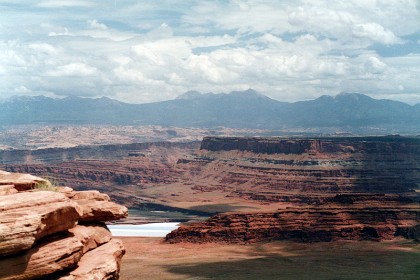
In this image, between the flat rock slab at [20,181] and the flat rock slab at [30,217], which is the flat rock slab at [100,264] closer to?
the flat rock slab at [30,217]

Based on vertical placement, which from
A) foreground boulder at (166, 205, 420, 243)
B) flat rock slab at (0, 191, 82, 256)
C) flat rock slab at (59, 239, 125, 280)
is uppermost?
flat rock slab at (0, 191, 82, 256)

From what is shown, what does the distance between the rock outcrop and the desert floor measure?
169 ft

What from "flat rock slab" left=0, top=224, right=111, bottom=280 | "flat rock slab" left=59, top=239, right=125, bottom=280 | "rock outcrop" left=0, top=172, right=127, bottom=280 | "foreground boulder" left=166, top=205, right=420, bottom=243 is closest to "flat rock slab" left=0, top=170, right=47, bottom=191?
"rock outcrop" left=0, top=172, right=127, bottom=280

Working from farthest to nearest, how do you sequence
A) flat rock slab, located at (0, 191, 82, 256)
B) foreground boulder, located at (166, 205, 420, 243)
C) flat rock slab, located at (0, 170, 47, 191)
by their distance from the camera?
1. foreground boulder, located at (166, 205, 420, 243)
2. flat rock slab, located at (0, 170, 47, 191)
3. flat rock slab, located at (0, 191, 82, 256)

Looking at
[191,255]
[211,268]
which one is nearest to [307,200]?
[191,255]

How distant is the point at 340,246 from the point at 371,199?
1894 centimetres

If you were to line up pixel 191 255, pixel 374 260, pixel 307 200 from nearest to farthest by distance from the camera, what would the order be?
pixel 374 260, pixel 191 255, pixel 307 200

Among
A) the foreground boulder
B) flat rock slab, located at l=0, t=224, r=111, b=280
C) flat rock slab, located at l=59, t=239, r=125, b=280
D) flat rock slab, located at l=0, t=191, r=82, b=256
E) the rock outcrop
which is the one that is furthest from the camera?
the foreground boulder

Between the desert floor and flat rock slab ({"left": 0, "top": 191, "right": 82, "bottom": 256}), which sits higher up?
flat rock slab ({"left": 0, "top": 191, "right": 82, "bottom": 256})

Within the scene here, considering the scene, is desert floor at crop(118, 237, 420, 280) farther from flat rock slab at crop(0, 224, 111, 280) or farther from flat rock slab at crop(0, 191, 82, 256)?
flat rock slab at crop(0, 191, 82, 256)

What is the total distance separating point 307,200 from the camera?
17075 cm

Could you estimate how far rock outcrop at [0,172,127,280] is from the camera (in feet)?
70.6

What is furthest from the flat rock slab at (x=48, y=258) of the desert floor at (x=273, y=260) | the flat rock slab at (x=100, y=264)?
the desert floor at (x=273, y=260)

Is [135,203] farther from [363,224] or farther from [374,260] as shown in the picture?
[374,260]
